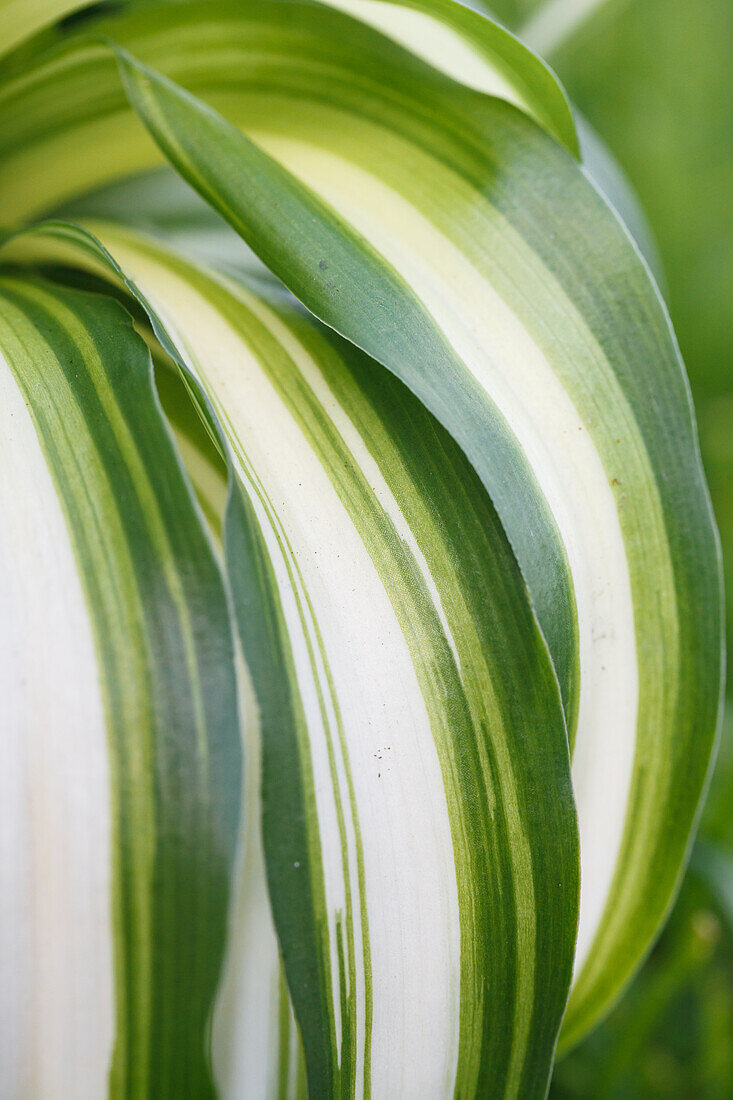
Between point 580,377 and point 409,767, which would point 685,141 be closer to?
point 580,377

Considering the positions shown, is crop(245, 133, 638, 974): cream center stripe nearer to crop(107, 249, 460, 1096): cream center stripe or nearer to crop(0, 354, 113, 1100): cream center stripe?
crop(107, 249, 460, 1096): cream center stripe

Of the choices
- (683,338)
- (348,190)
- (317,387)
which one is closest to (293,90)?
(348,190)

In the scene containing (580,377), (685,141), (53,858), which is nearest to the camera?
(53,858)

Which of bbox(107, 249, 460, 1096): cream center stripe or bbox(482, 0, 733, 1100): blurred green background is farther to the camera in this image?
bbox(482, 0, 733, 1100): blurred green background

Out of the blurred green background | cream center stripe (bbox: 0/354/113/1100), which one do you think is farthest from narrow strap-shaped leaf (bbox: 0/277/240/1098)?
the blurred green background

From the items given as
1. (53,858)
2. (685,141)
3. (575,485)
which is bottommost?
(53,858)

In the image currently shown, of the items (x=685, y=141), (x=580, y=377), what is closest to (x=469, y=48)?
(x=580, y=377)

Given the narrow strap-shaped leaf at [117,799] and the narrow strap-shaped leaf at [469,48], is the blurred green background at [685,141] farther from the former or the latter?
the narrow strap-shaped leaf at [117,799]
